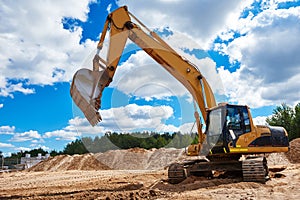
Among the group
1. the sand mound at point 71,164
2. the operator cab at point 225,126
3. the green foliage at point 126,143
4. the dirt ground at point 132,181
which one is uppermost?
the green foliage at point 126,143

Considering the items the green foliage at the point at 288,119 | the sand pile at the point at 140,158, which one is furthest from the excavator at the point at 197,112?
the green foliage at the point at 288,119

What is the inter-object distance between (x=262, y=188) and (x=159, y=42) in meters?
5.00

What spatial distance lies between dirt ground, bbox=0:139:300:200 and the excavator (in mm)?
448

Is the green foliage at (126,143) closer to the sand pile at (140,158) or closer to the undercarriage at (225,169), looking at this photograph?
the sand pile at (140,158)

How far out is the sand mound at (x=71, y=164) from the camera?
23.7 metres

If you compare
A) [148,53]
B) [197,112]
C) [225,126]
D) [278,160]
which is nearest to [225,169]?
[225,126]

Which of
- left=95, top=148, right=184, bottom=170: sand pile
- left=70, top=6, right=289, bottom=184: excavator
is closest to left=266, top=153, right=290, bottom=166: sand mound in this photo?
left=95, top=148, right=184, bottom=170: sand pile

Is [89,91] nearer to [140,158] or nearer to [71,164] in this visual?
[140,158]

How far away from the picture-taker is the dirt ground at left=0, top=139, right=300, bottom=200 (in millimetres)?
6729

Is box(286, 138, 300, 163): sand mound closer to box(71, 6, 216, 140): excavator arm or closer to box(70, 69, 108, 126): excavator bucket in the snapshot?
box(71, 6, 216, 140): excavator arm

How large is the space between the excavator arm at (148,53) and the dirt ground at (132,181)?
7.44ft

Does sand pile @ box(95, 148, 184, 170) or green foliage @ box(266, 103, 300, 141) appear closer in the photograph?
sand pile @ box(95, 148, 184, 170)

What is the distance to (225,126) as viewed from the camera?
8469mm

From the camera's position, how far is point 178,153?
24.3 m
